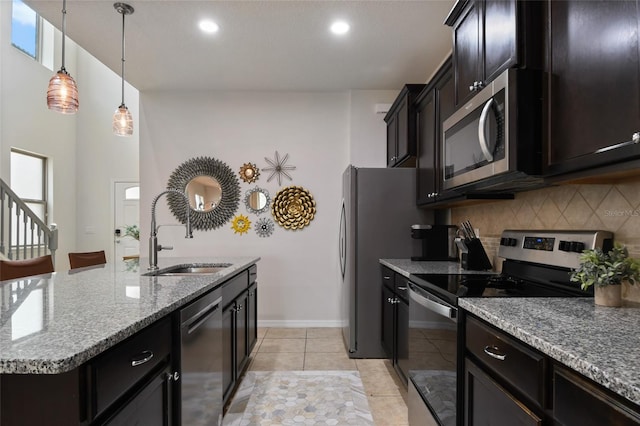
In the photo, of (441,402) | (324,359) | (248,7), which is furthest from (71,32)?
(441,402)

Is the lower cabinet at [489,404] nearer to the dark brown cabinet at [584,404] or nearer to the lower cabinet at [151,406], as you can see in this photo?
the dark brown cabinet at [584,404]

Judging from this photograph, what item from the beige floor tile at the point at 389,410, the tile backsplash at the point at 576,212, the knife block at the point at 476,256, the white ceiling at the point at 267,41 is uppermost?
the white ceiling at the point at 267,41

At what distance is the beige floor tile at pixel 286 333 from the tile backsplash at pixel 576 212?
222 cm

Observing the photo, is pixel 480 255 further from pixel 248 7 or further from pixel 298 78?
pixel 298 78

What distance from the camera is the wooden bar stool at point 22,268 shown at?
2.16m

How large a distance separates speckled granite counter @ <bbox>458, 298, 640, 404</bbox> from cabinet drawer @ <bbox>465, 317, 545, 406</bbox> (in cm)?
4

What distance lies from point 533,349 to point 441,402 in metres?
0.79

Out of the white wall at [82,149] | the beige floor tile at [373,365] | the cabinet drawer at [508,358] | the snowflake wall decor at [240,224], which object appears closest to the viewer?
the cabinet drawer at [508,358]

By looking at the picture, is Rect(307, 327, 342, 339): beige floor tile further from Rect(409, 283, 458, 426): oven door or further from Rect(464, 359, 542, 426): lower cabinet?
Rect(464, 359, 542, 426): lower cabinet

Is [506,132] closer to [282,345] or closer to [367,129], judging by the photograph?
[367,129]

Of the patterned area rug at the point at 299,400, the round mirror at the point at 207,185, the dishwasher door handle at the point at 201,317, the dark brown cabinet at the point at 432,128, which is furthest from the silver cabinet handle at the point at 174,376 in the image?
the round mirror at the point at 207,185

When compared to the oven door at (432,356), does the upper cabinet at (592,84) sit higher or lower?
higher

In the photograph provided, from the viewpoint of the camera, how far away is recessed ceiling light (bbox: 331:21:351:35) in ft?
8.97

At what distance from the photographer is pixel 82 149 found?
248 inches
